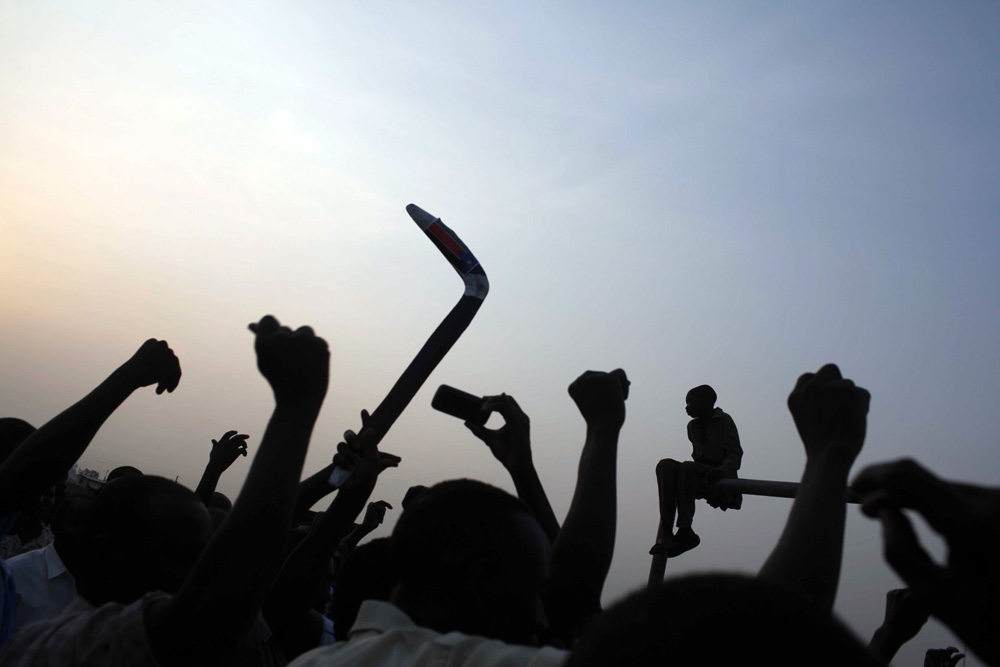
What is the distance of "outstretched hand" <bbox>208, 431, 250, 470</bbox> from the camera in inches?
166

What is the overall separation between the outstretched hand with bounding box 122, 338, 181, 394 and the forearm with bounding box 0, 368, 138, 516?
140 millimetres

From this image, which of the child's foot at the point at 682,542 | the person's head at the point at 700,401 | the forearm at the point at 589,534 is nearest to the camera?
the forearm at the point at 589,534

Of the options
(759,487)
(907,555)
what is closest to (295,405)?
(907,555)

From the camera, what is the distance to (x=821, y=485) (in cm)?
163

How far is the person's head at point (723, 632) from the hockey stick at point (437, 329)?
65.4 inches

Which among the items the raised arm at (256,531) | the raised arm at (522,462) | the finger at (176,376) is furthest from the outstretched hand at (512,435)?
the finger at (176,376)

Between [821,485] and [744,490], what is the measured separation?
3305 mm

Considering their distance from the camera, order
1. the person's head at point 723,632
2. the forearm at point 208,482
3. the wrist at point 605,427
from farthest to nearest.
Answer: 1. the forearm at point 208,482
2. the wrist at point 605,427
3. the person's head at point 723,632

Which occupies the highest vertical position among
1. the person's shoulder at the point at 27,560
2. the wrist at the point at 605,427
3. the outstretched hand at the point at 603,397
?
the outstretched hand at the point at 603,397

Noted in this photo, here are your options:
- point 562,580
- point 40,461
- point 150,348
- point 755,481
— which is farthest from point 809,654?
point 755,481

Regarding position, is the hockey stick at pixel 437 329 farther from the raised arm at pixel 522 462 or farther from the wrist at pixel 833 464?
the wrist at pixel 833 464

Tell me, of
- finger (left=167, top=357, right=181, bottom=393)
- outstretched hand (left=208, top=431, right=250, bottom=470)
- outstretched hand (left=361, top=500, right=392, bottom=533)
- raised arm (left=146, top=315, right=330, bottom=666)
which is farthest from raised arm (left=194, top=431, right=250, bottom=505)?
raised arm (left=146, top=315, right=330, bottom=666)

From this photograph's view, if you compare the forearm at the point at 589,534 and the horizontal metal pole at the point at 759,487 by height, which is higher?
the horizontal metal pole at the point at 759,487

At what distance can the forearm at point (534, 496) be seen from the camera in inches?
104
